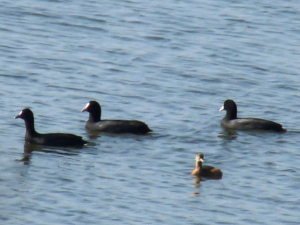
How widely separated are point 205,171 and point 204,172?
4 cm

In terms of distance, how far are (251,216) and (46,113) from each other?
7633 mm

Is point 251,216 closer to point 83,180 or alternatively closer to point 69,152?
point 83,180

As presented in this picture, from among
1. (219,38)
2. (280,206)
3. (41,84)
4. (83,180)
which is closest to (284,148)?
(280,206)

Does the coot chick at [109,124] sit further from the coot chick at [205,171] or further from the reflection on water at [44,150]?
the coot chick at [205,171]

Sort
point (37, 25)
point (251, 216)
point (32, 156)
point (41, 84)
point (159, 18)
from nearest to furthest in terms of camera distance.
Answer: point (251, 216) < point (32, 156) < point (41, 84) < point (37, 25) < point (159, 18)

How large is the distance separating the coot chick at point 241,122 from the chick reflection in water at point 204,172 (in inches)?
161

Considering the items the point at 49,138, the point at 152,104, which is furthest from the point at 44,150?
the point at 152,104

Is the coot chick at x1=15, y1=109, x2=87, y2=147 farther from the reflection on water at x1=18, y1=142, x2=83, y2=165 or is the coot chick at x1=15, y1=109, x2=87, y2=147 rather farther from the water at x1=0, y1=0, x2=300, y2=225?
the water at x1=0, y1=0, x2=300, y2=225

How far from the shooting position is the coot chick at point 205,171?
16.2 m

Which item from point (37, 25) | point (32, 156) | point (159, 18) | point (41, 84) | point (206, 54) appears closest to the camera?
point (32, 156)

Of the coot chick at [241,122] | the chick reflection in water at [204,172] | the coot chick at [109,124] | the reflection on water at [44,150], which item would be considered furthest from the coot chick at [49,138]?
the coot chick at [241,122]

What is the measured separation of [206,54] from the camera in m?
28.3

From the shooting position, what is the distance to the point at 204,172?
16.2 metres

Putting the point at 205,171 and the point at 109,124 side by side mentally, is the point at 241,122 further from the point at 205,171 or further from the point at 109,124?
the point at 205,171
